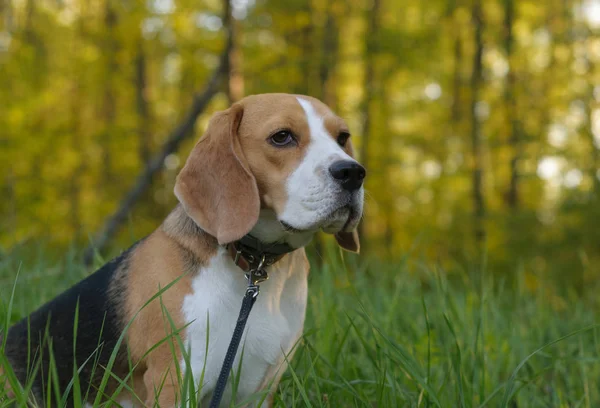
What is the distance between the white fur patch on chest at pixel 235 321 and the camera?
8.34 feet

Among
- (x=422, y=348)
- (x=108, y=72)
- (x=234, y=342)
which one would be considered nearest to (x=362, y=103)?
(x=108, y=72)

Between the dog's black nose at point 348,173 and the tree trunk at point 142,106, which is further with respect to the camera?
the tree trunk at point 142,106

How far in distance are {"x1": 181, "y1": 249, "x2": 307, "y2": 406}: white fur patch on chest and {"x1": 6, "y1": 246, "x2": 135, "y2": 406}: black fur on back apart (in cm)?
45

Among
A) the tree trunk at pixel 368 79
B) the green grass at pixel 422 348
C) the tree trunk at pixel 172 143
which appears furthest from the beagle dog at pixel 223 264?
the tree trunk at pixel 368 79

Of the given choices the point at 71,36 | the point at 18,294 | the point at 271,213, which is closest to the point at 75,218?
the point at 71,36

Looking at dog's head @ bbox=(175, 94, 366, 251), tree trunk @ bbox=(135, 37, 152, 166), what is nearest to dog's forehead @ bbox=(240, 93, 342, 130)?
dog's head @ bbox=(175, 94, 366, 251)

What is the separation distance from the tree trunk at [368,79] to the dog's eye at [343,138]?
10.2m

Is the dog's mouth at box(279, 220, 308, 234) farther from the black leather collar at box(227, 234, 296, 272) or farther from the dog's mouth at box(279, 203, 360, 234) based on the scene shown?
the black leather collar at box(227, 234, 296, 272)

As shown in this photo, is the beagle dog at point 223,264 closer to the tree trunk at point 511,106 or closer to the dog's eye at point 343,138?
the dog's eye at point 343,138

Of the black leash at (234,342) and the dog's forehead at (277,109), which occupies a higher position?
the dog's forehead at (277,109)

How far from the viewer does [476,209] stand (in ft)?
53.4

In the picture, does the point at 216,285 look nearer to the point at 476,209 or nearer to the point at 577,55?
the point at 476,209

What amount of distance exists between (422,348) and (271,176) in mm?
1890

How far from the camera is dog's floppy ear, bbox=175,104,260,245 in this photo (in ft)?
8.63
